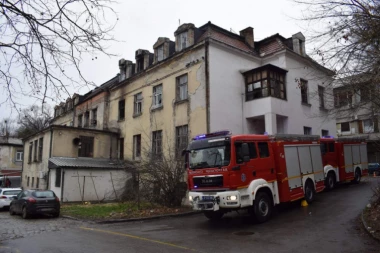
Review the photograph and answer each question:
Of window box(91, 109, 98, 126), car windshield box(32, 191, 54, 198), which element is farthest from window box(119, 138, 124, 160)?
car windshield box(32, 191, 54, 198)

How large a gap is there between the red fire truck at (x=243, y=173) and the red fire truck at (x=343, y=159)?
523cm

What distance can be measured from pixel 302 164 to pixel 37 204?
1340 centimetres

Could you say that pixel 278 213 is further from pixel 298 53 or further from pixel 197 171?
pixel 298 53

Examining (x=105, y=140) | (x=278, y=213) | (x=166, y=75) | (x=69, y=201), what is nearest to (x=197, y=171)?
(x=278, y=213)

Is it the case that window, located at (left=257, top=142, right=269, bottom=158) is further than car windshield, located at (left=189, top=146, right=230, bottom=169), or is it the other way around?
window, located at (left=257, top=142, right=269, bottom=158)

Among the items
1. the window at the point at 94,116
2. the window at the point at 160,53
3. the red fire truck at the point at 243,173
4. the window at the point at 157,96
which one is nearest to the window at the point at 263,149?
the red fire truck at the point at 243,173

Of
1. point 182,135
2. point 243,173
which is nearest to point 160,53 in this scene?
point 182,135

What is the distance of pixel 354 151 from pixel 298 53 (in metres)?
8.26

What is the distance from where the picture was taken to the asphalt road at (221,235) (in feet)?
26.7

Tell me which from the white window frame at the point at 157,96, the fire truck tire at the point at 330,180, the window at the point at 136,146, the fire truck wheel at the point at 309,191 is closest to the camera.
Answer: the fire truck wheel at the point at 309,191

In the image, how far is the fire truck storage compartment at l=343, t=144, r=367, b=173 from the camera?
20.0 metres

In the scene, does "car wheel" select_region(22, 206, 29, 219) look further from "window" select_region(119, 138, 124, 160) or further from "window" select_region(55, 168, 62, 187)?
"window" select_region(119, 138, 124, 160)

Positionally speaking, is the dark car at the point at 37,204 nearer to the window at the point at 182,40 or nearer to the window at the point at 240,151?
the window at the point at 240,151

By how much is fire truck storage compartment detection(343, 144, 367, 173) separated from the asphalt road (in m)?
6.44
